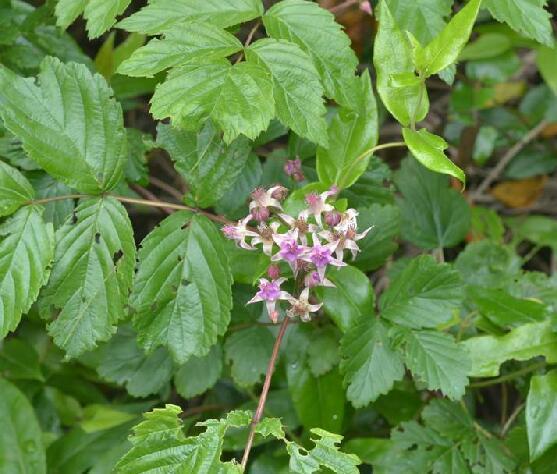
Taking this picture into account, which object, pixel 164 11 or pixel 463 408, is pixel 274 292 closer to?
pixel 164 11

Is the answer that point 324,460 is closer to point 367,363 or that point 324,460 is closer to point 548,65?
point 367,363

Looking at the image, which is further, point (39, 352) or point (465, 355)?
point (39, 352)

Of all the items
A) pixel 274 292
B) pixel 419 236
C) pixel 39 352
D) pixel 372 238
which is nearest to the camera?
pixel 274 292

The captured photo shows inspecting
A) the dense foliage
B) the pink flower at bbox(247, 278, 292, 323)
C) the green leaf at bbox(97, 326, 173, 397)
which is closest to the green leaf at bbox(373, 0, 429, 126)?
the dense foliage

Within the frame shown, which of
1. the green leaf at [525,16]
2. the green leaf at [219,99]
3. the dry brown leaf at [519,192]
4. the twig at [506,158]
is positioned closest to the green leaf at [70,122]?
the green leaf at [219,99]

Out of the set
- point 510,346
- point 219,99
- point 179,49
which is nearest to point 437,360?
point 510,346

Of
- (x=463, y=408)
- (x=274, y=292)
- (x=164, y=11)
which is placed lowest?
(x=463, y=408)

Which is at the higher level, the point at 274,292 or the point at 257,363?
the point at 274,292

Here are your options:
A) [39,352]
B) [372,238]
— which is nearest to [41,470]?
[39,352]
